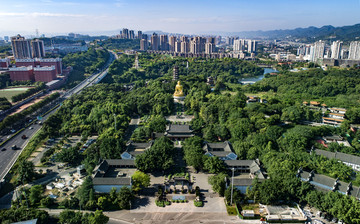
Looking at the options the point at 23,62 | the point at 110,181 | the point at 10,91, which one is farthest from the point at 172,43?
the point at 110,181

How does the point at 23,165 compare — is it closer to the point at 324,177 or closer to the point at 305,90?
the point at 324,177

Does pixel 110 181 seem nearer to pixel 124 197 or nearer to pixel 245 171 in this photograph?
pixel 124 197

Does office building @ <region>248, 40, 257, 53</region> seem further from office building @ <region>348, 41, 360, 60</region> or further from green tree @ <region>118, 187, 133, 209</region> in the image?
green tree @ <region>118, 187, 133, 209</region>

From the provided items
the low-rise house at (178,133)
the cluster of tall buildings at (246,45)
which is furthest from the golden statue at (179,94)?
the cluster of tall buildings at (246,45)

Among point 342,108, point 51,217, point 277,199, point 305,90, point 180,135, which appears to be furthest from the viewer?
point 305,90

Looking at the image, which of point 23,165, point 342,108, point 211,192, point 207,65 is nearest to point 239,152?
point 211,192

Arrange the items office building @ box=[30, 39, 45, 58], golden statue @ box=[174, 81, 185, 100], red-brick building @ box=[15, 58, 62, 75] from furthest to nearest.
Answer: office building @ box=[30, 39, 45, 58], red-brick building @ box=[15, 58, 62, 75], golden statue @ box=[174, 81, 185, 100]

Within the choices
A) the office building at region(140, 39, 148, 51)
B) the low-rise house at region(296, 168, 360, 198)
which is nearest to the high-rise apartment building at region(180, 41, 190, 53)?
the office building at region(140, 39, 148, 51)

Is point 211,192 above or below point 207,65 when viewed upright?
below
